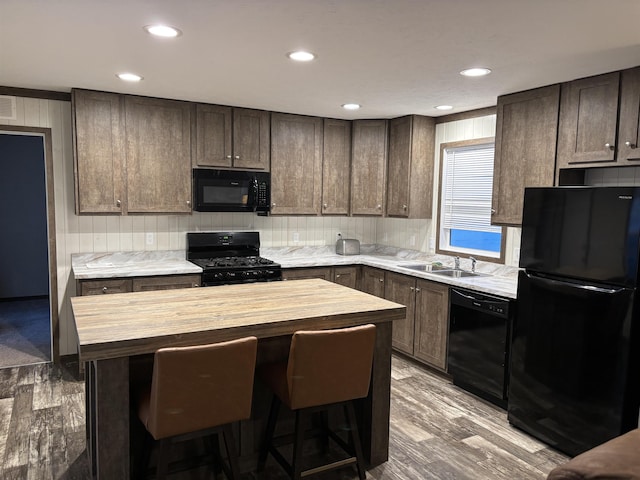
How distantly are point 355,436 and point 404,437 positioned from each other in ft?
2.52

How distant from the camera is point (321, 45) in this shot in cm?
260

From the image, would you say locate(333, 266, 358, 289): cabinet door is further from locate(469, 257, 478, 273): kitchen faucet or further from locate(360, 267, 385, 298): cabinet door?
locate(469, 257, 478, 273): kitchen faucet

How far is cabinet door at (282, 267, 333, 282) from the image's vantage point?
4613 mm

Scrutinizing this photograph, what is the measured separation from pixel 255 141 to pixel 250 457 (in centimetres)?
299

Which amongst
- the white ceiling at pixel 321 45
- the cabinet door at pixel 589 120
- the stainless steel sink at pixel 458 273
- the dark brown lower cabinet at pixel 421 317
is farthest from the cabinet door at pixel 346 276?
the cabinet door at pixel 589 120

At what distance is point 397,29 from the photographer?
2.34 meters

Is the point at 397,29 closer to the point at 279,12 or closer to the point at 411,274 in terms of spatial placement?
the point at 279,12

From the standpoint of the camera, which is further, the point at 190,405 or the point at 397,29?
the point at 397,29

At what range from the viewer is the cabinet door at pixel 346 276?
4855 millimetres

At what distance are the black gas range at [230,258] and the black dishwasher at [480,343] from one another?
169cm

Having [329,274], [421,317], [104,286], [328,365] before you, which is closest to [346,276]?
[329,274]

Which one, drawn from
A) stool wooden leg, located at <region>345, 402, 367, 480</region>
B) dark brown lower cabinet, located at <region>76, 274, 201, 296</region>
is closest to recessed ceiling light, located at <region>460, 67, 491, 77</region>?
stool wooden leg, located at <region>345, 402, 367, 480</region>

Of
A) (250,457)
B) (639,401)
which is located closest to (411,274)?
(639,401)

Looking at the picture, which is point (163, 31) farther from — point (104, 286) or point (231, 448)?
point (104, 286)
